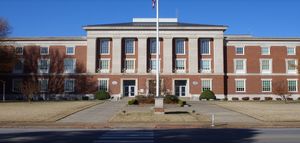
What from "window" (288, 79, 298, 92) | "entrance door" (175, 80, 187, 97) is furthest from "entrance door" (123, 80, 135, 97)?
"window" (288, 79, 298, 92)

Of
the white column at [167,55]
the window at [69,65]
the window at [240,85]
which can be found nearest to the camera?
the white column at [167,55]

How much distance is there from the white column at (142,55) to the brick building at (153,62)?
7 centimetres

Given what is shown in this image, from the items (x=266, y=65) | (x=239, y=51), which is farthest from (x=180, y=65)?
(x=266, y=65)

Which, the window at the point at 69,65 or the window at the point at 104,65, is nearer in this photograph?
the window at the point at 104,65

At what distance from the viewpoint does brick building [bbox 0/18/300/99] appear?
71.8m

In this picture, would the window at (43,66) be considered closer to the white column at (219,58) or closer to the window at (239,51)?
the white column at (219,58)

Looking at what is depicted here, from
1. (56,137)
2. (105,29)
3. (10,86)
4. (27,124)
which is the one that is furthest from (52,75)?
(56,137)

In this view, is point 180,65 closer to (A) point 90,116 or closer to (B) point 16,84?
(B) point 16,84

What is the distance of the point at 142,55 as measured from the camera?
72062mm

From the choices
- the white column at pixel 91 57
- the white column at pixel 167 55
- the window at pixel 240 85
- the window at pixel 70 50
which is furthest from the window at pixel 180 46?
the window at pixel 70 50

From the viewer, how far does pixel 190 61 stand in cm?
7156

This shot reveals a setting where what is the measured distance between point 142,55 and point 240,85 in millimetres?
19188

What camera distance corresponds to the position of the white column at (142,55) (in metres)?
71.8

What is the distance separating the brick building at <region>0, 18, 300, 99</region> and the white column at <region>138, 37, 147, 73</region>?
73mm
